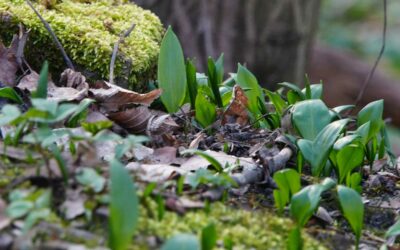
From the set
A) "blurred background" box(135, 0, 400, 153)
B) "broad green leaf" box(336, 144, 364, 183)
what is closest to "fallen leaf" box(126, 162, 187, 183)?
"broad green leaf" box(336, 144, 364, 183)

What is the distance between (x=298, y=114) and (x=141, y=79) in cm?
73

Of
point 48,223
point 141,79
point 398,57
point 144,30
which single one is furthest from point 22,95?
point 398,57

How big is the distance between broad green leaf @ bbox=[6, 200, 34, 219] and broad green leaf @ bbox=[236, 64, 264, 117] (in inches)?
51.5

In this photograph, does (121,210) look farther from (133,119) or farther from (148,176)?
(133,119)

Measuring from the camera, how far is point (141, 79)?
2832 millimetres

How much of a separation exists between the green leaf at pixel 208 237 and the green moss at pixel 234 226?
71 millimetres

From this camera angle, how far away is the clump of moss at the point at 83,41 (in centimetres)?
273

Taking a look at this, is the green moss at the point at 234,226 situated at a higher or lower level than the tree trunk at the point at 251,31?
higher

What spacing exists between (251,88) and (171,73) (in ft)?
1.11

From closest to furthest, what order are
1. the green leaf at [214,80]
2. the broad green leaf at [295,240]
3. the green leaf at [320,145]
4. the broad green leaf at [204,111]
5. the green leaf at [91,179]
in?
the green leaf at [91,179], the broad green leaf at [295,240], the green leaf at [320,145], the broad green leaf at [204,111], the green leaf at [214,80]

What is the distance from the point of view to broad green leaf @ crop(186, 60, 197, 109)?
2.73 meters

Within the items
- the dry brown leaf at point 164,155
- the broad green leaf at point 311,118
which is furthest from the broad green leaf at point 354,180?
the dry brown leaf at point 164,155

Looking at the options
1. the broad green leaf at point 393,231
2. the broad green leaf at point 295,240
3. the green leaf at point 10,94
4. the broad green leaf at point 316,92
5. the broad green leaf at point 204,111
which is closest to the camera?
the broad green leaf at point 295,240

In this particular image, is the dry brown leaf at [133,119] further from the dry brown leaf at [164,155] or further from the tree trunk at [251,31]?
the tree trunk at [251,31]
